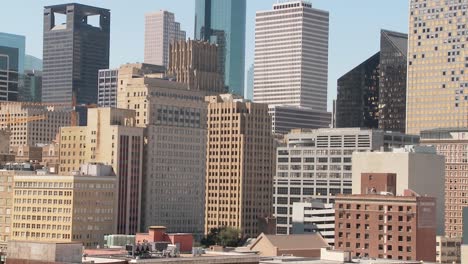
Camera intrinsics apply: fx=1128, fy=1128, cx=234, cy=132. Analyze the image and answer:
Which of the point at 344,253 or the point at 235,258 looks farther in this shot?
the point at 344,253

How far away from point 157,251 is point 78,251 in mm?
19673

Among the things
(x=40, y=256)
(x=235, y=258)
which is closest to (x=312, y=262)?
(x=235, y=258)

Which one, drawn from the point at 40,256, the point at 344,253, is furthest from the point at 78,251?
the point at 344,253

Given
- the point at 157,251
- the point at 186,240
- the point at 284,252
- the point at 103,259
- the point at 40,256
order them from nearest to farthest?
the point at 40,256
the point at 103,259
the point at 157,251
the point at 186,240
the point at 284,252

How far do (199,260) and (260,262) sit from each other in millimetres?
17378

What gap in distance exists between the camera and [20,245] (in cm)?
12900

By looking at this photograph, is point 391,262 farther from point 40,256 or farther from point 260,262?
point 40,256

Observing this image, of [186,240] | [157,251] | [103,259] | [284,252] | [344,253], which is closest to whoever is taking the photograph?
[103,259]

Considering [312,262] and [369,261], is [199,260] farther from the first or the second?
[369,261]

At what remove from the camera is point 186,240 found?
15850 centimetres

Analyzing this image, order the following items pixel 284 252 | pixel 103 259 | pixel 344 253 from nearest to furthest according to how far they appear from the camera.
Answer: pixel 103 259, pixel 344 253, pixel 284 252

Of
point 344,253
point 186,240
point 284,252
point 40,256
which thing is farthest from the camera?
point 284,252

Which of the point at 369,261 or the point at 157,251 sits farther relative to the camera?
the point at 369,261

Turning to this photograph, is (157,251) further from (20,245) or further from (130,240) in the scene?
(130,240)
